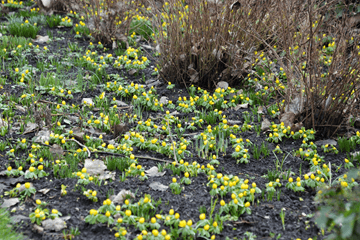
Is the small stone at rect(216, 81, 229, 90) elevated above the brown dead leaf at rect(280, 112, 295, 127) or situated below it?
above

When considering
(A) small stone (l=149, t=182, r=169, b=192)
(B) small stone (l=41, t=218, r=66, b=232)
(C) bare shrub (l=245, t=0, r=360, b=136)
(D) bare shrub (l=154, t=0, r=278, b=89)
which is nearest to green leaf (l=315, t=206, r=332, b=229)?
(A) small stone (l=149, t=182, r=169, b=192)

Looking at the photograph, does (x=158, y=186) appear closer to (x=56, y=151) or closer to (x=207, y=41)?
(x=56, y=151)

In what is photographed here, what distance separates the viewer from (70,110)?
411cm

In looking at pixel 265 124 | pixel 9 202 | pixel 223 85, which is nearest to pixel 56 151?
pixel 9 202

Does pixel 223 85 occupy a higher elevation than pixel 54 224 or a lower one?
higher

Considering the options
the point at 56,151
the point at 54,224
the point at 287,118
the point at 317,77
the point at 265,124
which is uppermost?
the point at 317,77

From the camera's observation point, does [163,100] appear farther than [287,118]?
Yes

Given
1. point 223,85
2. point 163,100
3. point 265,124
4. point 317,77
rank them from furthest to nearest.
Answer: point 223,85
point 163,100
point 265,124
point 317,77

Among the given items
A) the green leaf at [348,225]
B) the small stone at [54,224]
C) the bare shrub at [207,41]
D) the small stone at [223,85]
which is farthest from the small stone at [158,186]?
the small stone at [223,85]

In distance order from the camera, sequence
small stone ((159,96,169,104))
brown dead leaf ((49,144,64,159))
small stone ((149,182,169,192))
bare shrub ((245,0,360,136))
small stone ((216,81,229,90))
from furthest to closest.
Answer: small stone ((216,81,229,90)), small stone ((159,96,169,104)), bare shrub ((245,0,360,136)), brown dead leaf ((49,144,64,159)), small stone ((149,182,169,192))

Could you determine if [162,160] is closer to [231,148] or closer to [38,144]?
[231,148]

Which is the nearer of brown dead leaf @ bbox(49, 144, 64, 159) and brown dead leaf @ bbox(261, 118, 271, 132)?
brown dead leaf @ bbox(49, 144, 64, 159)

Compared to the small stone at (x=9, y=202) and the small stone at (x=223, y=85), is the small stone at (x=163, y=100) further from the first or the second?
the small stone at (x=9, y=202)

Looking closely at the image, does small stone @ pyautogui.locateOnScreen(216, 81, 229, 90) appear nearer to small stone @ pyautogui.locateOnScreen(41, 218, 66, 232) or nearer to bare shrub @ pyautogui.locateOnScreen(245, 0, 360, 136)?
bare shrub @ pyautogui.locateOnScreen(245, 0, 360, 136)
